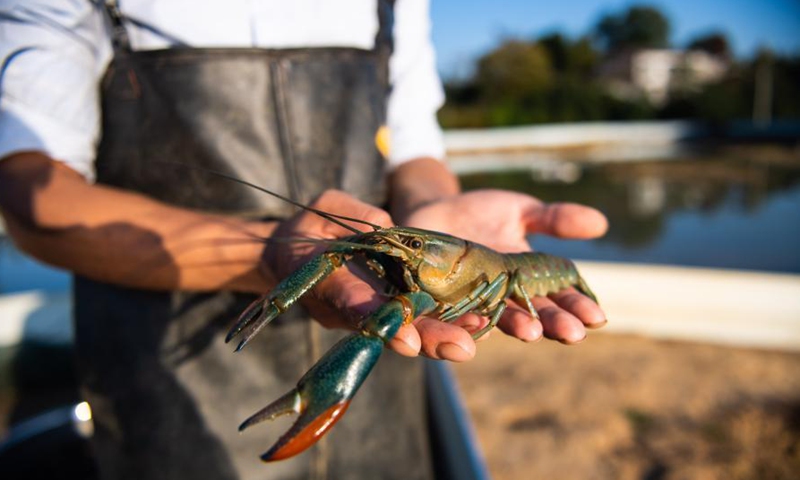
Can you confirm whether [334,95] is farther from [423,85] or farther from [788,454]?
[788,454]

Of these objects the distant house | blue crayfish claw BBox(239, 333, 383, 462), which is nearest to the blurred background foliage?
the distant house

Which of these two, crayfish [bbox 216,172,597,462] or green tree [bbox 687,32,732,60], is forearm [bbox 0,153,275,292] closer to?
crayfish [bbox 216,172,597,462]

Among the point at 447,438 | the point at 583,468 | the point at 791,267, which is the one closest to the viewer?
the point at 447,438

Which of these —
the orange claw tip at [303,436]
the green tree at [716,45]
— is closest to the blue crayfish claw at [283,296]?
the orange claw tip at [303,436]

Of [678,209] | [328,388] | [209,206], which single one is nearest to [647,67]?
[678,209]

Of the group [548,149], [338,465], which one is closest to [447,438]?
[338,465]
